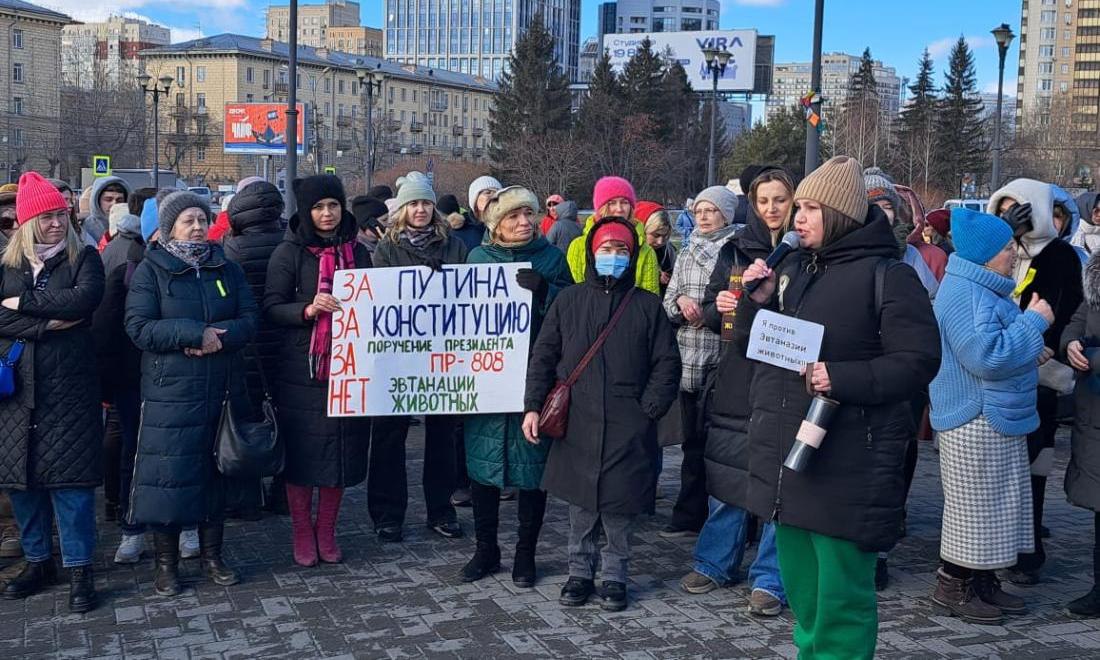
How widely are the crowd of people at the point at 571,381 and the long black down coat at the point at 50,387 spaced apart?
0.01 m

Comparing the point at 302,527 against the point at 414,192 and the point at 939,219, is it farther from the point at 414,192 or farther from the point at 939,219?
the point at 939,219

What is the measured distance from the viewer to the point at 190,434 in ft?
20.0

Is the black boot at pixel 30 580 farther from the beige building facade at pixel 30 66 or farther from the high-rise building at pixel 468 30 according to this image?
the high-rise building at pixel 468 30

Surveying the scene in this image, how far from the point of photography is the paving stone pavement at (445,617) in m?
5.39

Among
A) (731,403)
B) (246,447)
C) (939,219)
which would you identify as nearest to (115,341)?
(246,447)

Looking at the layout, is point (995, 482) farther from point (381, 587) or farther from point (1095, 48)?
point (1095, 48)

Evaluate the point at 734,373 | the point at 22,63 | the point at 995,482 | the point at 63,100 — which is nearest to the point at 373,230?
the point at 734,373

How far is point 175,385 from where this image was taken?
6.07 m

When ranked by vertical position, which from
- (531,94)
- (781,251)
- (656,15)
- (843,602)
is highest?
(656,15)

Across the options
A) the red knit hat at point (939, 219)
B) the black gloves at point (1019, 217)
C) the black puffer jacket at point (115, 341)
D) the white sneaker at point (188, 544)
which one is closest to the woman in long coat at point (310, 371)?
the white sneaker at point (188, 544)

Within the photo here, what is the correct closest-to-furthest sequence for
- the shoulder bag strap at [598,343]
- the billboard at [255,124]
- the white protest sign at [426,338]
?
1. the shoulder bag strap at [598,343]
2. the white protest sign at [426,338]
3. the billboard at [255,124]

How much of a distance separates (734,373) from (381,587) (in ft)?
7.04

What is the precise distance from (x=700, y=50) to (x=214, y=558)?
82.8 metres

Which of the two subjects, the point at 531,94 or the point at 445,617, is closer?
the point at 445,617
